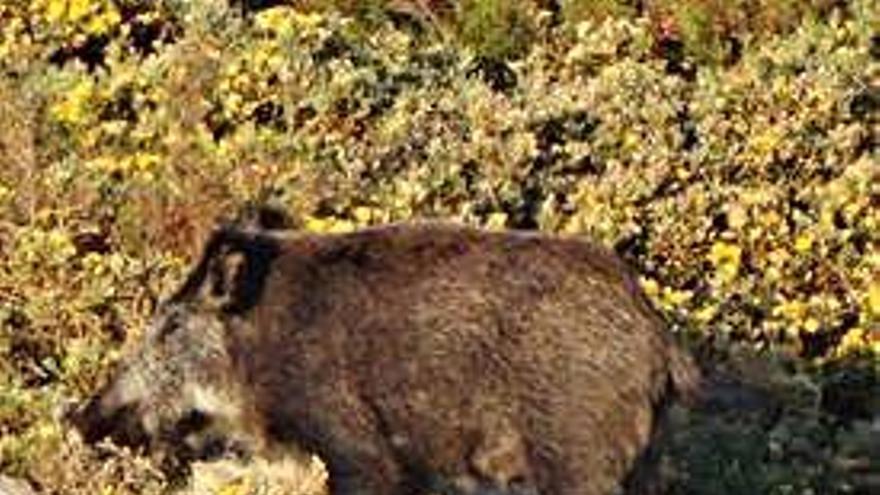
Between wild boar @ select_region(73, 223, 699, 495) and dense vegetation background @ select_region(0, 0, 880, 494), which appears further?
dense vegetation background @ select_region(0, 0, 880, 494)

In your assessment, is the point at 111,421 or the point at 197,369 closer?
the point at 197,369

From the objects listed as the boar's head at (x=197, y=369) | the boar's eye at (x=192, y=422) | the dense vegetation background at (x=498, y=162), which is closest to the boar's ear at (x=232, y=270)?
the boar's head at (x=197, y=369)

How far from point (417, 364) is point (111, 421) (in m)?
1.33

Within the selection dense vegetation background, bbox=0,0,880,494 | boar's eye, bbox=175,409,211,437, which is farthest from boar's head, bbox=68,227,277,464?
dense vegetation background, bbox=0,0,880,494

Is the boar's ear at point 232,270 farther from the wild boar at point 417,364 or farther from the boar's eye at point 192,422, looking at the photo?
the boar's eye at point 192,422

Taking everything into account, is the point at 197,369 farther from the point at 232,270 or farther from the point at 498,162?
the point at 498,162

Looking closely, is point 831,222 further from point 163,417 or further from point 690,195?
point 163,417

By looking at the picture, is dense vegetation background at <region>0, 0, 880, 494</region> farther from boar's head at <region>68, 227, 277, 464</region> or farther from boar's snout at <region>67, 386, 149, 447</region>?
boar's head at <region>68, 227, 277, 464</region>

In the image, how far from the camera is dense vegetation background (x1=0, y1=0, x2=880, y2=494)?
10.6 metres

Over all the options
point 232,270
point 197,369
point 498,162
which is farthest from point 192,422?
point 498,162

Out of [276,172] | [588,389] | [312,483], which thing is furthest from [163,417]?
[276,172]

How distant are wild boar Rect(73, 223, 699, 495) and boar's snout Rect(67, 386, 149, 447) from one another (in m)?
0.01

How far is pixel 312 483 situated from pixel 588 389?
47.1 inches

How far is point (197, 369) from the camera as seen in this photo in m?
8.16
